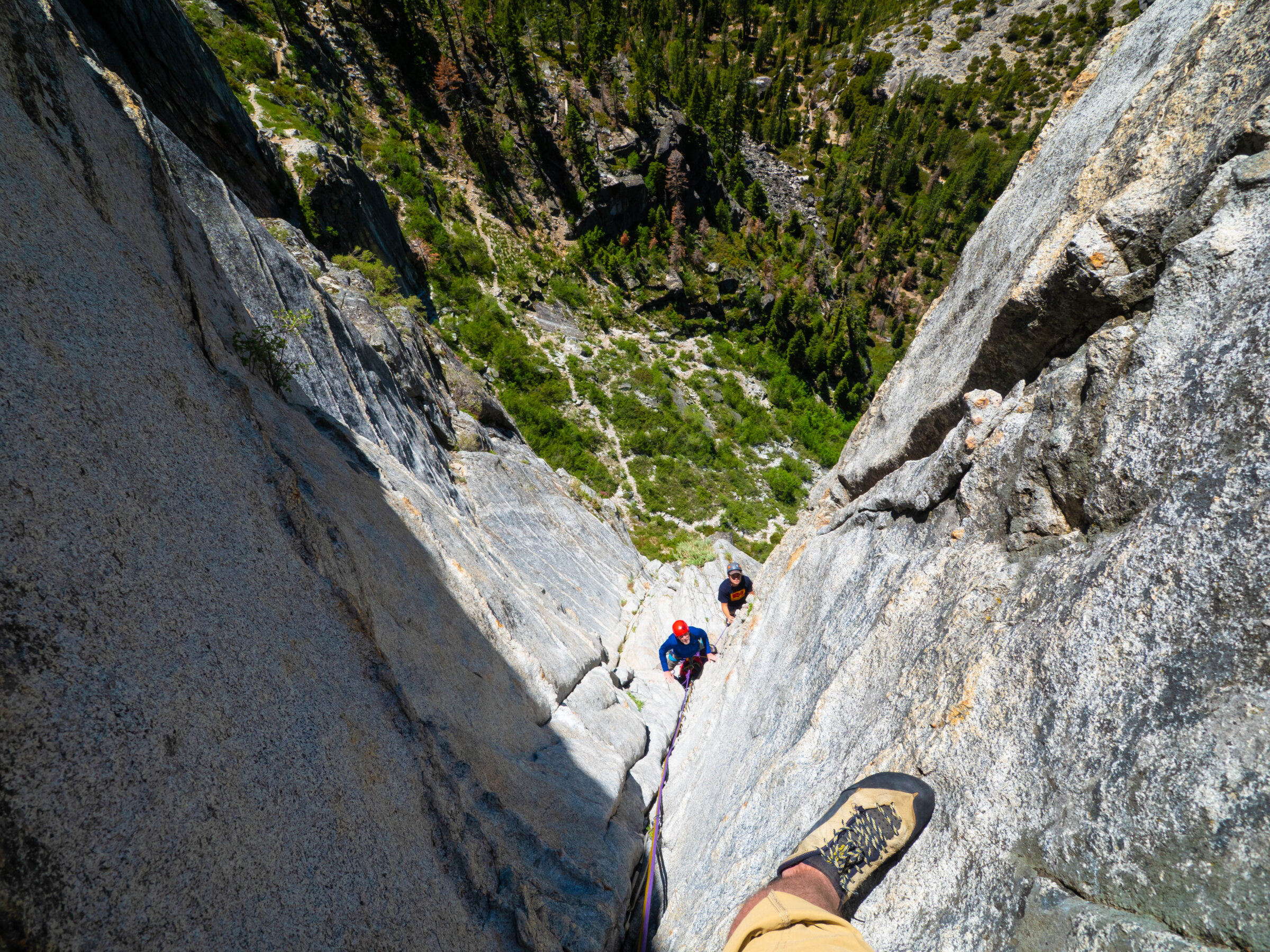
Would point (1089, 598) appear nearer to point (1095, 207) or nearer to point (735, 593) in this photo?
point (1095, 207)

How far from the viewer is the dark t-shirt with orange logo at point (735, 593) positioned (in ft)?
29.6

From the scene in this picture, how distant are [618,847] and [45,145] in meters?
6.10

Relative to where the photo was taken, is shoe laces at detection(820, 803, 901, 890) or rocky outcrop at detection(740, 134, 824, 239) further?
rocky outcrop at detection(740, 134, 824, 239)

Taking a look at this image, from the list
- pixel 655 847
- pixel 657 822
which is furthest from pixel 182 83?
pixel 655 847

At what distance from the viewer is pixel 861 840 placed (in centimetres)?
241

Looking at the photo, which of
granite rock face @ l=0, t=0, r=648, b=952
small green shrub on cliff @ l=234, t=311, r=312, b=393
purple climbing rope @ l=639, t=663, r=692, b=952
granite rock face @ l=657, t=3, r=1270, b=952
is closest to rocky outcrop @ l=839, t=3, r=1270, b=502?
granite rock face @ l=657, t=3, r=1270, b=952

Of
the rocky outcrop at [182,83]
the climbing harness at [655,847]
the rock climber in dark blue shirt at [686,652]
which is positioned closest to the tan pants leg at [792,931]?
the climbing harness at [655,847]

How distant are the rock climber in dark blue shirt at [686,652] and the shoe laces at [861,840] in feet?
19.7

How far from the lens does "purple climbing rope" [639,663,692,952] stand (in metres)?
3.81

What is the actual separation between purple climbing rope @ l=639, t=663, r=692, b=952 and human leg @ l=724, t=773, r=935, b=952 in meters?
1.86

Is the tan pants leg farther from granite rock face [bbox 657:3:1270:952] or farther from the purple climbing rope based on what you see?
the purple climbing rope

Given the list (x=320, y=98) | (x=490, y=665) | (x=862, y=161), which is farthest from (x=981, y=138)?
(x=490, y=665)

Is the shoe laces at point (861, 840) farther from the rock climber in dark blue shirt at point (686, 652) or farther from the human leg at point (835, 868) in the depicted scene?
the rock climber in dark blue shirt at point (686, 652)

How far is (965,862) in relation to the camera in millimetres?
2066
